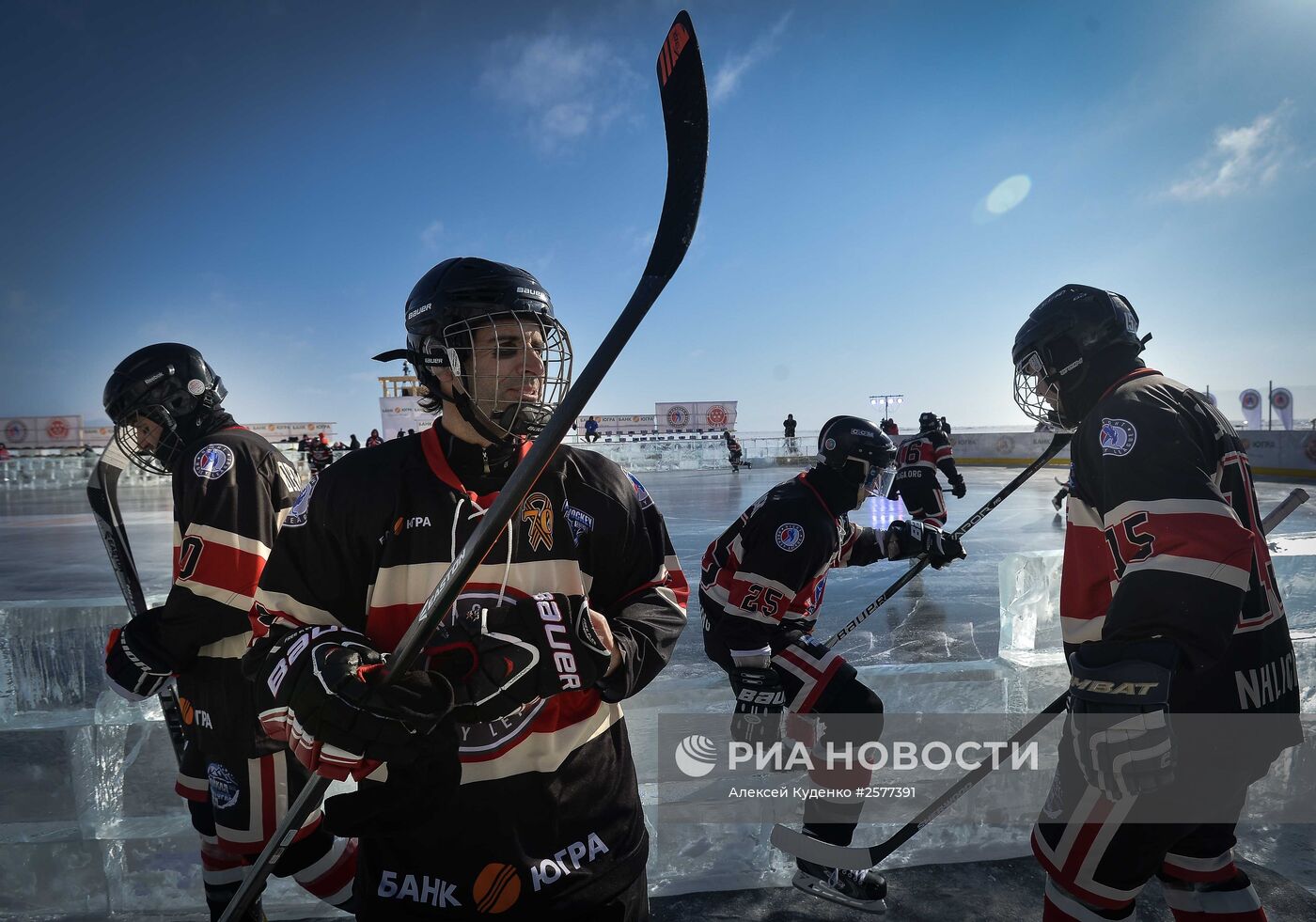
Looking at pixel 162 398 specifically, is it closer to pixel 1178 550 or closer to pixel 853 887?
pixel 853 887

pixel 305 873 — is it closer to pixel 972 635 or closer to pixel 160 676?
pixel 160 676

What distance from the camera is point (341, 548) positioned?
4.97ft

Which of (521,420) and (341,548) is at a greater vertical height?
→ (521,420)

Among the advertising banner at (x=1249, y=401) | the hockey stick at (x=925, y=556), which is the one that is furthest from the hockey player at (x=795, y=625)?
the advertising banner at (x=1249, y=401)

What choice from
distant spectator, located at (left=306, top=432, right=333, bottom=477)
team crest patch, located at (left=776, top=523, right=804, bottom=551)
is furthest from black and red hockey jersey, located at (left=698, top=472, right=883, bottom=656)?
distant spectator, located at (left=306, top=432, right=333, bottom=477)

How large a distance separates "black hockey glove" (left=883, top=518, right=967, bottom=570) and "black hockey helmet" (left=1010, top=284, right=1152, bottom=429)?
5.17 ft

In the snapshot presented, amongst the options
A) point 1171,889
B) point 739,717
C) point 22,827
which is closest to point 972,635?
point 739,717

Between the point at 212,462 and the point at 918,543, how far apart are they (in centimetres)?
325

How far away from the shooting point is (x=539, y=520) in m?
1.61

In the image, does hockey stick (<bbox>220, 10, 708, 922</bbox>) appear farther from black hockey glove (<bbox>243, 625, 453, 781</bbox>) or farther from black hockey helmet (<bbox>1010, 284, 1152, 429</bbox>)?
black hockey helmet (<bbox>1010, 284, 1152, 429</bbox>)

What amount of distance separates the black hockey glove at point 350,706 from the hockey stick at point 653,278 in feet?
0.16

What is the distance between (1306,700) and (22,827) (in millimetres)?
5976

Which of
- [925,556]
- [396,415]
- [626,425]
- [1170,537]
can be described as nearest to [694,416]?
[626,425]

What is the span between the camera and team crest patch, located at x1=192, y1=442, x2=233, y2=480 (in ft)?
7.47
